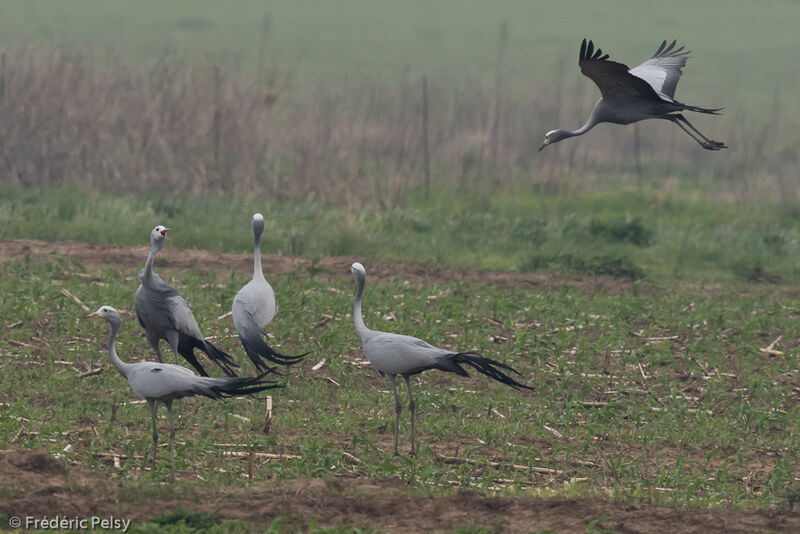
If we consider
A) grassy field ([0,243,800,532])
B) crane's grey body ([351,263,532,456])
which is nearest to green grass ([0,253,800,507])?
grassy field ([0,243,800,532])

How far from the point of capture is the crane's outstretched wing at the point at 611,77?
22.3ft

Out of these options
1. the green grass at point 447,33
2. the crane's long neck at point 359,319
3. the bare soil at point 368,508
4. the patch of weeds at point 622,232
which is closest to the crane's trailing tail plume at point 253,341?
the crane's long neck at point 359,319

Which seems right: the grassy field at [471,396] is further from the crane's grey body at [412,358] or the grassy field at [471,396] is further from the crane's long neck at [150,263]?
the crane's long neck at [150,263]

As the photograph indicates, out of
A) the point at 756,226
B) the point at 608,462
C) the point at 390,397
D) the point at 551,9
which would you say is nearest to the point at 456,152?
the point at 756,226

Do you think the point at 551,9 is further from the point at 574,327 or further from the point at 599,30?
the point at 574,327

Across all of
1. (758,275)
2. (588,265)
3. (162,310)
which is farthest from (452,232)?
(162,310)

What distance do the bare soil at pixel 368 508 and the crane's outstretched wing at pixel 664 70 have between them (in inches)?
117

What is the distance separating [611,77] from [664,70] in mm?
1435

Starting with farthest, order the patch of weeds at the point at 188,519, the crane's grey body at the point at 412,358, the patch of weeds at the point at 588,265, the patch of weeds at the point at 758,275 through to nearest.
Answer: the patch of weeds at the point at 758,275
the patch of weeds at the point at 588,265
the crane's grey body at the point at 412,358
the patch of weeds at the point at 188,519

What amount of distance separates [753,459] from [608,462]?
1004 mm

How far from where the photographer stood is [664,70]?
27.2 ft

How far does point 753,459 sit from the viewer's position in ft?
25.4

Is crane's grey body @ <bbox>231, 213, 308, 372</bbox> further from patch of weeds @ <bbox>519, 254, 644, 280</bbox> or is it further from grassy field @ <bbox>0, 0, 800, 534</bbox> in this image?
patch of weeds @ <bbox>519, 254, 644, 280</bbox>

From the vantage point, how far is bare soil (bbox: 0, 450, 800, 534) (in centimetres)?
567
